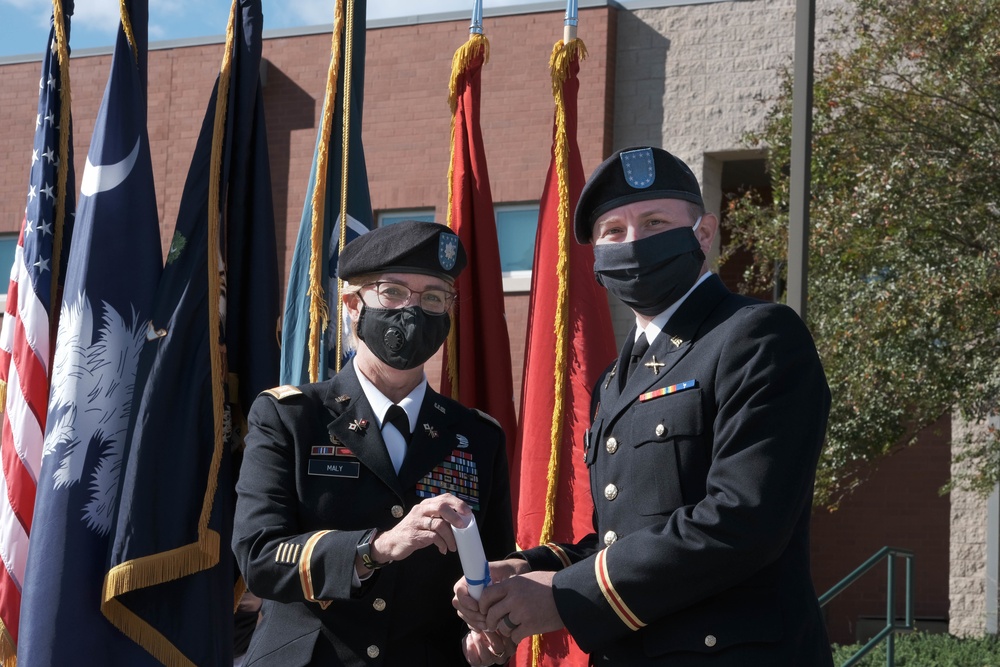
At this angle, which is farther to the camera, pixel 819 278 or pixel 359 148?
pixel 819 278

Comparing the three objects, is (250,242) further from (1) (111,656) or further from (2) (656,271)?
(2) (656,271)

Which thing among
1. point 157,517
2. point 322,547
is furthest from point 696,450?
point 157,517

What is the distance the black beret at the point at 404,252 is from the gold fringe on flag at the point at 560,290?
1.43 m

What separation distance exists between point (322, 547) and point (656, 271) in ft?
3.08

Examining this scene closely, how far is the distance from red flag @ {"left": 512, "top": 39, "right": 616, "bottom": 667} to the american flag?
1874 mm

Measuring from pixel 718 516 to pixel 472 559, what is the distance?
1.71 ft

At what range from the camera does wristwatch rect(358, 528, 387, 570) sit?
2.71 m

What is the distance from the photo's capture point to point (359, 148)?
17.0ft

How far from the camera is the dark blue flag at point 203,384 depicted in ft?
14.3

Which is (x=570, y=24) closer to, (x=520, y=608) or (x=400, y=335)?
(x=400, y=335)

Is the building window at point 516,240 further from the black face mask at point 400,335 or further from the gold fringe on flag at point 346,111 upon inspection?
the black face mask at point 400,335

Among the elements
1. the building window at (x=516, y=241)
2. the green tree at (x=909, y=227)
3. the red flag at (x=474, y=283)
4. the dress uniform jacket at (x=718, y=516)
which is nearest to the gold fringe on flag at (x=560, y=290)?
the red flag at (x=474, y=283)

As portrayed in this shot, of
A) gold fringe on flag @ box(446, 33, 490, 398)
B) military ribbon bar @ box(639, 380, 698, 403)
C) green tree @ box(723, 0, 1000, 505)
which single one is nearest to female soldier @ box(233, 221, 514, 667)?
military ribbon bar @ box(639, 380, 698, 403)

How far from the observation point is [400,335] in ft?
10.5
